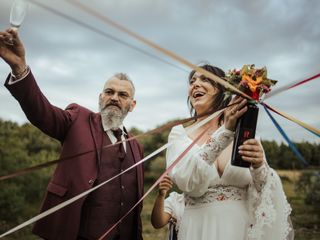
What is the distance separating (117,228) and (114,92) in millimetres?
1234

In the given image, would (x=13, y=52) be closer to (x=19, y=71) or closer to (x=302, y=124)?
(x=19, y=71)

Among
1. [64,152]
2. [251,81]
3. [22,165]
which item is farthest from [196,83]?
[22,165]

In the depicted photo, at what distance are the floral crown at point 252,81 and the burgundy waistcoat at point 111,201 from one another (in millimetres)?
1216

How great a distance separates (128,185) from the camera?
3092mm

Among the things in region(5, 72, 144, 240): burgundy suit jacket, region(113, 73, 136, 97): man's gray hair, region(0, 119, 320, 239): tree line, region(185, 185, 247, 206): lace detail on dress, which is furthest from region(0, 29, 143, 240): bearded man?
region(0, 119, 320, 239): tree line

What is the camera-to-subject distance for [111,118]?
3244 mm

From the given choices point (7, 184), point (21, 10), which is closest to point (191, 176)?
point (21, 10)

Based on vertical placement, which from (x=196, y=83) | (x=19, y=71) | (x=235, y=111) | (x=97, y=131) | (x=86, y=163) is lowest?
(x=86, y=163)

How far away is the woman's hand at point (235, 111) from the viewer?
2.21 metres

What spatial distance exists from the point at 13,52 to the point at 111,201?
1391 mm

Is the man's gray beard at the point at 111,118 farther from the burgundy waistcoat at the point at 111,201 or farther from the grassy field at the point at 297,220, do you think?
the grassy field at the point at 297,220

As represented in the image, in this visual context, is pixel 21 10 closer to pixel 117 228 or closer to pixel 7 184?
pixel 117 228

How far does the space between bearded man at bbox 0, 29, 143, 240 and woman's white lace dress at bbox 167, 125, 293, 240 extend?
60cm

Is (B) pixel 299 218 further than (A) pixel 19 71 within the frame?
Yes
